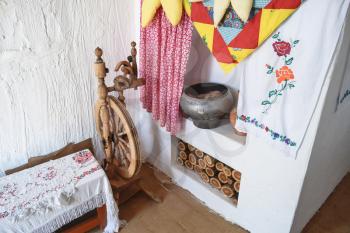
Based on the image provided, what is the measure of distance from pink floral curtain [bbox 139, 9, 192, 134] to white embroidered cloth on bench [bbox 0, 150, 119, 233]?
560mm

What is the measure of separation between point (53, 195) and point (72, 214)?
0.54ft

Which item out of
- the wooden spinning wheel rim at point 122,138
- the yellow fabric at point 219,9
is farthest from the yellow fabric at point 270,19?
the wooden spinning wheel rim at point 122,138

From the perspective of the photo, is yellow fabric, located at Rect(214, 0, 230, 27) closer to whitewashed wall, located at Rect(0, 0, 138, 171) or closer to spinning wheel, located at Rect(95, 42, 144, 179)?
spinning wheel, located at Rect(95, 42, 144, 179)

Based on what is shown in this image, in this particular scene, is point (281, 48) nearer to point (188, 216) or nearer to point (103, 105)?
point (103, 105)

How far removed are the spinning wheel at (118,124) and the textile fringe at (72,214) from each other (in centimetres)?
25

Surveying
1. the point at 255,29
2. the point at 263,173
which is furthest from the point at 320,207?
the point at 255,29

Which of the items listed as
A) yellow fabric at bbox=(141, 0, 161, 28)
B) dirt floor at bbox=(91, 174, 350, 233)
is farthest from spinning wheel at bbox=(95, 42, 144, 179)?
dirt floor at bbox=(91, 174, 350, 233)

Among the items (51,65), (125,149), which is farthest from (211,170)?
(51,65)

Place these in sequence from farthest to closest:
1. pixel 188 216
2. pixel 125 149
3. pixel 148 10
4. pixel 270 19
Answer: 1. pixel 188 216
2. pixel 125 149
3. pixel 148 10
4. pixel 270 19

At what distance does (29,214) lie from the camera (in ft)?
4.11

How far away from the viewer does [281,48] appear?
1.08m

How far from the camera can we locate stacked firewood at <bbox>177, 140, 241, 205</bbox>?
1.67m

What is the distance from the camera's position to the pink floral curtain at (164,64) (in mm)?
1457

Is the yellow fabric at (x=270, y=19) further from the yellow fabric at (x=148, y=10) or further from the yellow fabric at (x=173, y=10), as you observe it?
the yellow fabric at (x=148, y=10)
